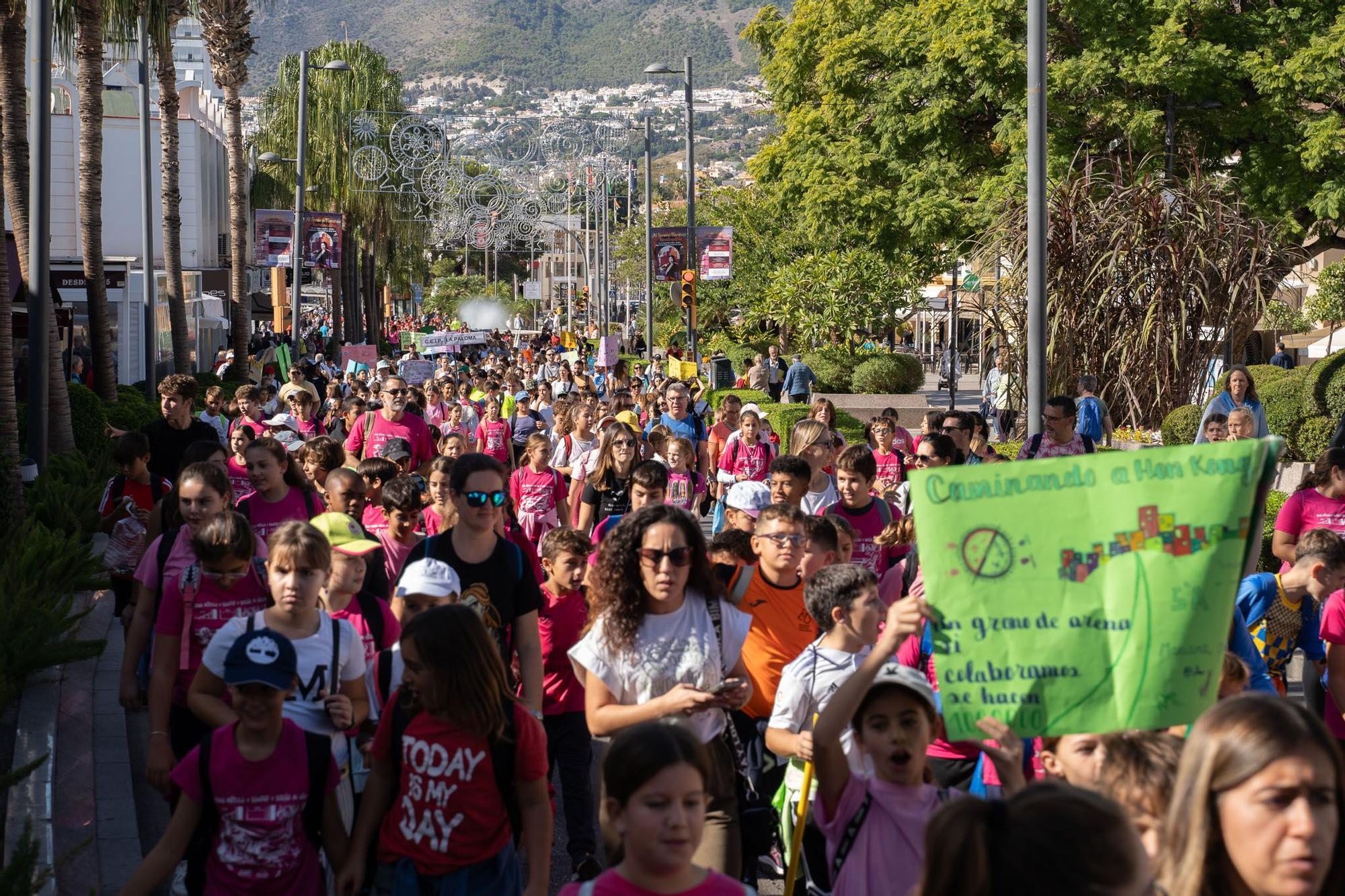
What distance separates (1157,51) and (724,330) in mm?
25483

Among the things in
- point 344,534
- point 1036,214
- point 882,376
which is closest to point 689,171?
point 882,376

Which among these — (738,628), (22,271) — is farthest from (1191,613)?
(22,271)

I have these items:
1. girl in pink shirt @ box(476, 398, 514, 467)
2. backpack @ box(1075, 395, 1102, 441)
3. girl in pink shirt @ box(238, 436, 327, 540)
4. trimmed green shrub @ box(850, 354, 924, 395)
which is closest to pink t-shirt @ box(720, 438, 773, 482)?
girl in pink shirt @ box(476, 398, 514, 467)

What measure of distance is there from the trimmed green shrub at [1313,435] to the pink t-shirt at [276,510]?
47.4ft

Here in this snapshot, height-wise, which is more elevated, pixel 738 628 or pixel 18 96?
pixel 18 96

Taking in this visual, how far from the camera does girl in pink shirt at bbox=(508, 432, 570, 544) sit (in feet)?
35.6

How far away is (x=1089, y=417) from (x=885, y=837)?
1088 cm

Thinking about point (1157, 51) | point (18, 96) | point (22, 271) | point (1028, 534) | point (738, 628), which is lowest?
point (738, 628)

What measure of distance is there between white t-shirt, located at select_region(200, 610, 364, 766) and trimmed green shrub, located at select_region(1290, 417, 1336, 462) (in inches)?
631

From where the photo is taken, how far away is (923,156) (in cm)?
3100

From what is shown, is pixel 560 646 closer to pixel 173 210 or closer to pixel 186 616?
pixel 186 616

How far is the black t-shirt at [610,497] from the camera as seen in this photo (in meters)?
10.3

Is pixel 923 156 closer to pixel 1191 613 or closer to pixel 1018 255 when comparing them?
pixel 1018 255

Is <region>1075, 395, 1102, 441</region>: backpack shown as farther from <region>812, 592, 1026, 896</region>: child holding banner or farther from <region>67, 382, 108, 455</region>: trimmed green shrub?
<region>67, 382, 108, 455</region>: trimmed green shrub
